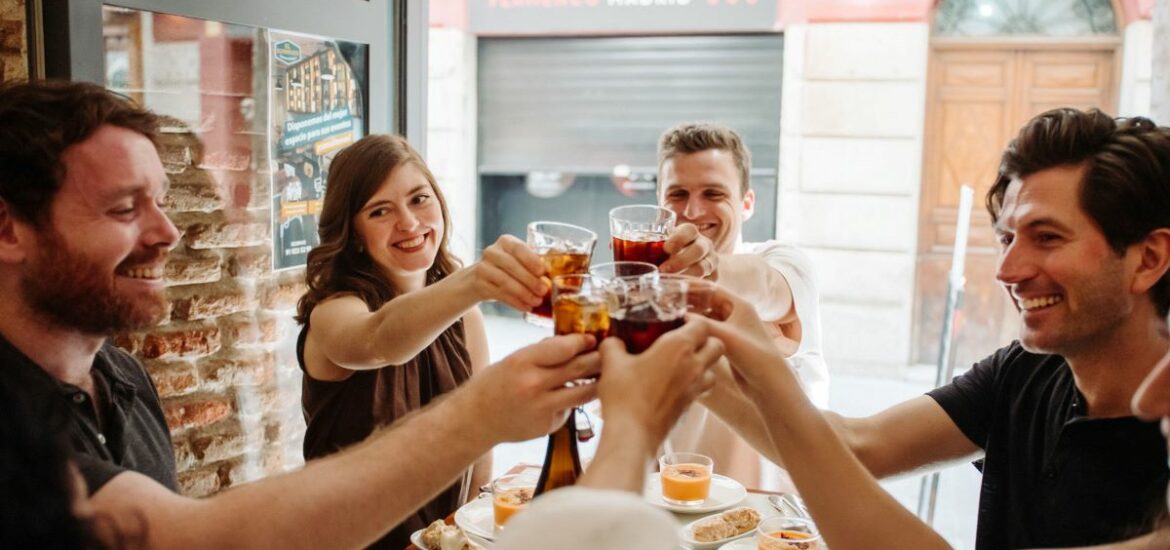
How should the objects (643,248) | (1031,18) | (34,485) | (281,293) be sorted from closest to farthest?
(34,485)
(643,248)
(281,293)
(1031,18)

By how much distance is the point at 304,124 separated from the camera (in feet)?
10.2

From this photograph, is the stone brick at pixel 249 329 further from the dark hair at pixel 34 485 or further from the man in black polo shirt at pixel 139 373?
the dark hair at pixel 34 485

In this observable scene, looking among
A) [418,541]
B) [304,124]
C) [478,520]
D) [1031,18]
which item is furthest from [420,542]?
[1031,18]

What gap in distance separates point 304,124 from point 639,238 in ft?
5.71

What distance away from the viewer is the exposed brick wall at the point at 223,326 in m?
2.62

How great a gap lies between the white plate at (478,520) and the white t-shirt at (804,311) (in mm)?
Result: 1199

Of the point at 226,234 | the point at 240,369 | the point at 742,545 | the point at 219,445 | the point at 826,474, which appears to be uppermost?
the point at 226,234

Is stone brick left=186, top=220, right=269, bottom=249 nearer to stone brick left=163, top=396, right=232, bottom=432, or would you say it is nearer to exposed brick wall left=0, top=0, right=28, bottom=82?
stone brick left=163, top=396, right=232, bottom=432

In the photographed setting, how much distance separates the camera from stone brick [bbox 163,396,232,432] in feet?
8.57

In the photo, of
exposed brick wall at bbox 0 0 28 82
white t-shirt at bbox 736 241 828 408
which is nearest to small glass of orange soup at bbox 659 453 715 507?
white t-shirt at bbox 736 241 828 408

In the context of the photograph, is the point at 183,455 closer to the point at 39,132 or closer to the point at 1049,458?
the point at 39,132

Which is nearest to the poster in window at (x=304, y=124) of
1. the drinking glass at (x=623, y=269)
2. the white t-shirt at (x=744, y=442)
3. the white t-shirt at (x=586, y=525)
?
the white t-shirt at (x=744, y=442)

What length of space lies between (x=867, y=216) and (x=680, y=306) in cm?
503

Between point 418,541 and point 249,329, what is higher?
point 249,329
